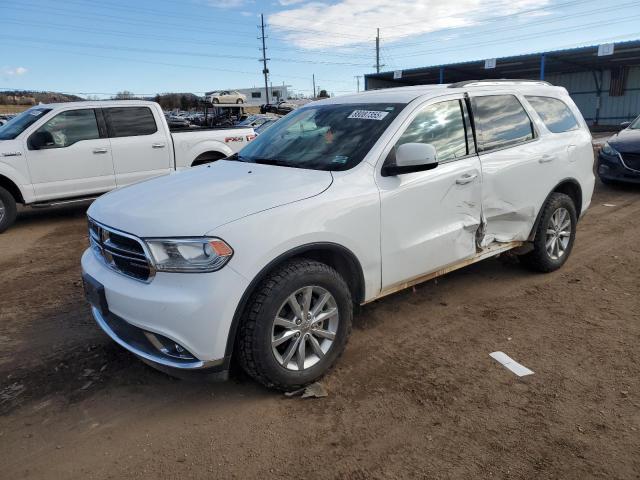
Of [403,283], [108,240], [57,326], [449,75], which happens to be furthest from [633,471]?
[449,75]

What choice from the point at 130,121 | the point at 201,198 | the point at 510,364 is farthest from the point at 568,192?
the point at 130,121

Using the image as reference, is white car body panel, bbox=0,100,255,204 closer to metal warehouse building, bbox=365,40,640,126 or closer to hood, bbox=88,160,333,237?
hood, bbox=88,160,333,237

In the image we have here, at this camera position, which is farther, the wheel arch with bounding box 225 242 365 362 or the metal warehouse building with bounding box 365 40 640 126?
the metal warehouse building with bounding box 365 40 640 126

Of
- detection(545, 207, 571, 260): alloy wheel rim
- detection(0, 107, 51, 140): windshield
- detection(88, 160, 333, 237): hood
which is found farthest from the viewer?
detection(0, 107, 51, 140): windshield

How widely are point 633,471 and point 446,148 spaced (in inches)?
93.7

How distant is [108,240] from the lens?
305 cm

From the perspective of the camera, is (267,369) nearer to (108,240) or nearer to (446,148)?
(108,240)

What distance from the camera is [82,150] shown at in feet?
26.3

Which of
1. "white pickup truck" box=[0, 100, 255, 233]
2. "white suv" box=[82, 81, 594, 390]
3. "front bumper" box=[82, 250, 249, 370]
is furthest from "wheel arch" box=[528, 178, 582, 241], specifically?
"white pickup truck" box=[0, 100, 255, 233]

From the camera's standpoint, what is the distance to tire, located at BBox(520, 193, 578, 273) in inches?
187

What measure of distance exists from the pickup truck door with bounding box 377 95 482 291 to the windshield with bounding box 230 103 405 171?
0.20m

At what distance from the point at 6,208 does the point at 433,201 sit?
6.78 m

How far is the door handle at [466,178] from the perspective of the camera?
3.80 meters

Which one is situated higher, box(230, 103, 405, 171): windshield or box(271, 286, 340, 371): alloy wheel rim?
box(230, 103, 405, 171): windshield
